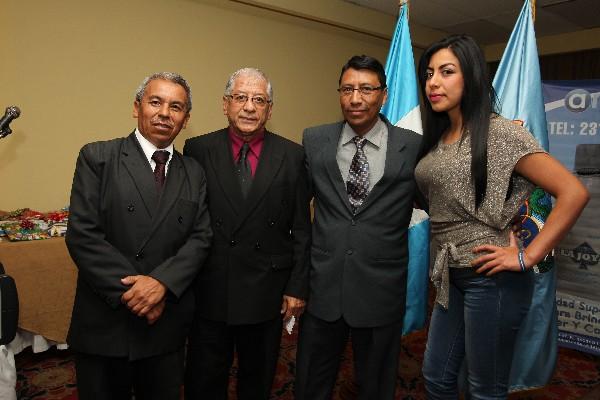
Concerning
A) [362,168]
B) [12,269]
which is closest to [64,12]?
[12,269]

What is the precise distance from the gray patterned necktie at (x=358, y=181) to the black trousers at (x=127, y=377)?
2.68 ft

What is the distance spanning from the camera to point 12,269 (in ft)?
8.07

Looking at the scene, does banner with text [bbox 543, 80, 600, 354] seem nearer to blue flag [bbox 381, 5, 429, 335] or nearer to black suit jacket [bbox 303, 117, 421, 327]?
blue flag [bbox 381, 5, 429, 335]

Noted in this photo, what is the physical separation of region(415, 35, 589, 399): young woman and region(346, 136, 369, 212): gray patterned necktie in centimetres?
22

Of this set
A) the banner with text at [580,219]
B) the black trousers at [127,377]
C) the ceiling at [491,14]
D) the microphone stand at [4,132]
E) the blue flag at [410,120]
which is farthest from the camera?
the ceiling at [491,14]

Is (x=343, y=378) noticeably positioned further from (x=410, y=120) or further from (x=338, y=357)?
(x=410, y=120)

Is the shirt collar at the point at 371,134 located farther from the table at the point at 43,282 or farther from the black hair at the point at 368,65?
the table at the point at 43,282

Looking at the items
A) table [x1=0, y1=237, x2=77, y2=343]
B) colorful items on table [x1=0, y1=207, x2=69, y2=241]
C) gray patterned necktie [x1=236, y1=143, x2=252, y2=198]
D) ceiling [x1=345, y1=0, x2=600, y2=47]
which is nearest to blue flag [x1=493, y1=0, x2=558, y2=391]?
gray patterned necktie [x1=236, y1=143, x2=252, y2=198]

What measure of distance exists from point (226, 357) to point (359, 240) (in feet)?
2.31

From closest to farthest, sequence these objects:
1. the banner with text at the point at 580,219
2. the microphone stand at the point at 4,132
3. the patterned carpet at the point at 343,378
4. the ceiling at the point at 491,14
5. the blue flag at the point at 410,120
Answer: the blue flag at the point at 410,120 → the patterned carpet at the point at 343,378 → the microphone stand at the point at 4,132 → the banner with text at the point at 580,219 → the ceiling at the point at 491,14

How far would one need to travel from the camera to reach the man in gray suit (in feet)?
5.11

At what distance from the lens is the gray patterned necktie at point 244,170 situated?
1.62m

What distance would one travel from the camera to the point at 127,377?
4.86 feet

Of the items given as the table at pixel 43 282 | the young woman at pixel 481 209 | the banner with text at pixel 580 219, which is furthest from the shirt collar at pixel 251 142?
the banner with text at pixel 580 219
